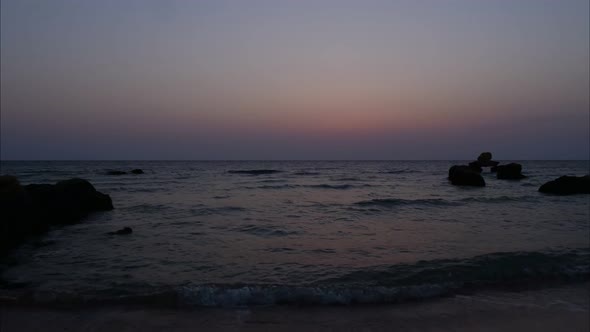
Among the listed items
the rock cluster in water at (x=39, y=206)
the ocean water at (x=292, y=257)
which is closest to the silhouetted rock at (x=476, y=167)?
the ocean water at (x=292, y=257)

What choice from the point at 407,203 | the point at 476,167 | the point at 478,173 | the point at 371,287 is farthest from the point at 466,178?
the point at 371,287

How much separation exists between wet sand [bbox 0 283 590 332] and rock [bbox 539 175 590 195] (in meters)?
22.7

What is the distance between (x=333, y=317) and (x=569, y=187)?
26537mm

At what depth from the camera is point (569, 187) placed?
25.0 m

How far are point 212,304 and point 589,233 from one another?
40.2 feet

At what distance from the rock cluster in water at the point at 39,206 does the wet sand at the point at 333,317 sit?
6056 millimetres

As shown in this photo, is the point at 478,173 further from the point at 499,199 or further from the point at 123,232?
the point at 123,232

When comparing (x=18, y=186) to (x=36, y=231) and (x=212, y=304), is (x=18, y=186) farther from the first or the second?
(x=212, y=304)

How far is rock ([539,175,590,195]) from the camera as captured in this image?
2488 centimetres

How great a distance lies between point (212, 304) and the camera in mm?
6047

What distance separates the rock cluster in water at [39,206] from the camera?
10.5 m

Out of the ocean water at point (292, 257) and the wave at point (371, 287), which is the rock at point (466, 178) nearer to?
the ocean water at point (292, 257)

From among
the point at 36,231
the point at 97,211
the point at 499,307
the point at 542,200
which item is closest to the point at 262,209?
the point at 97,211

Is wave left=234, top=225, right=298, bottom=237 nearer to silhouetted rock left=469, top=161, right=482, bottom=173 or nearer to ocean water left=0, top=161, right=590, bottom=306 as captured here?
ocean water left=0, top=161, right=590, bottom=306
